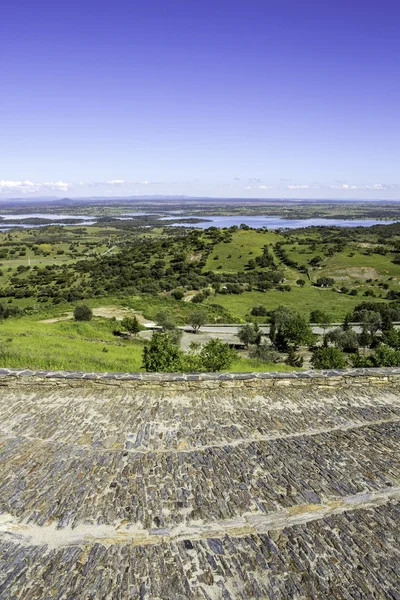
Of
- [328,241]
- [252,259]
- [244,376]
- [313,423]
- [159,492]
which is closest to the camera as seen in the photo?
[159,492]

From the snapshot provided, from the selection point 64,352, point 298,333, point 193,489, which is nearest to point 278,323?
point 298,333

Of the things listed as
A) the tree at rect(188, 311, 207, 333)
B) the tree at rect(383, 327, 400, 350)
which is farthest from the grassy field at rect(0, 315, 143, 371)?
the tree at rect(383, 327, 400, 350)

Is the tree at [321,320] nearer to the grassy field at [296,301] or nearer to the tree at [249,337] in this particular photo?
the grassy field at [296,301]

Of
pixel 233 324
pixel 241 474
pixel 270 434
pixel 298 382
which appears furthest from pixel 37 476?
pixel 233 324

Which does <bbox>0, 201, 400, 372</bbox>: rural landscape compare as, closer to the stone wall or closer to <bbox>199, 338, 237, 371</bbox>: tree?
<bbox>199, 338, 237, 371</bbox>: tree

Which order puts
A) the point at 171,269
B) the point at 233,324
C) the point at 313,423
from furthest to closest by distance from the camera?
the point at 171,269 < the point at 233,324 < the point at 313,423

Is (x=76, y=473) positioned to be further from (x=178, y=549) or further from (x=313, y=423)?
(x=313, y=423)

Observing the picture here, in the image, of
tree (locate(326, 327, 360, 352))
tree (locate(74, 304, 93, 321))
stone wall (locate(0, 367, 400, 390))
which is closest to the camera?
stone wall (locate(0, 367, 400, 390))
